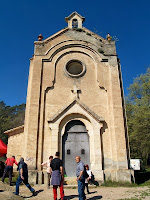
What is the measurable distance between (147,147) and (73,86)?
17593mm

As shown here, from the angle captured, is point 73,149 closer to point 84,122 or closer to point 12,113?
point 84,122

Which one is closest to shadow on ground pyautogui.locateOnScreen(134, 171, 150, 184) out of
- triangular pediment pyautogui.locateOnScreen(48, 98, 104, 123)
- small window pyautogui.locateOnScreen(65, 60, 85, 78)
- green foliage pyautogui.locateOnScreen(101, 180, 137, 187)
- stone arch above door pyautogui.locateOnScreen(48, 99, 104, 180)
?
green foliage pyautogui.locateOnScreen(101, 180, 137, 187)

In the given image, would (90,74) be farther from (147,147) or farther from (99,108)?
(147,147)

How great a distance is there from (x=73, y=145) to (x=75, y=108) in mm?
2407

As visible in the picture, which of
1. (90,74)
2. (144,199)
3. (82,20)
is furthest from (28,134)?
(82,20)

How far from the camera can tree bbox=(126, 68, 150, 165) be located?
22.7 metres

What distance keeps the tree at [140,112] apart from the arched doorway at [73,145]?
44.1 ft

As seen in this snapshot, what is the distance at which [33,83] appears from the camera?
12.1 m

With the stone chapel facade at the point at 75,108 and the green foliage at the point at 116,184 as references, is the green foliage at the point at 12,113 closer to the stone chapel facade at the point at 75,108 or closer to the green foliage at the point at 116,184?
the stone chapel facade at the point at 75,108

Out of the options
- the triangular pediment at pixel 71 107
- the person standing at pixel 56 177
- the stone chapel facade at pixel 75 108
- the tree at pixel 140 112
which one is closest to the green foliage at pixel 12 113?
the tree at pixel 140 112

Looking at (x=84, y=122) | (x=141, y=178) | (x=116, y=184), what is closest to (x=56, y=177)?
(x=116, y=184)

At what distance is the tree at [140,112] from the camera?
2269 cm

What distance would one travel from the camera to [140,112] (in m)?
23.0

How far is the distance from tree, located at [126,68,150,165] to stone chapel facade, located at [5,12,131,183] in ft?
38.5
